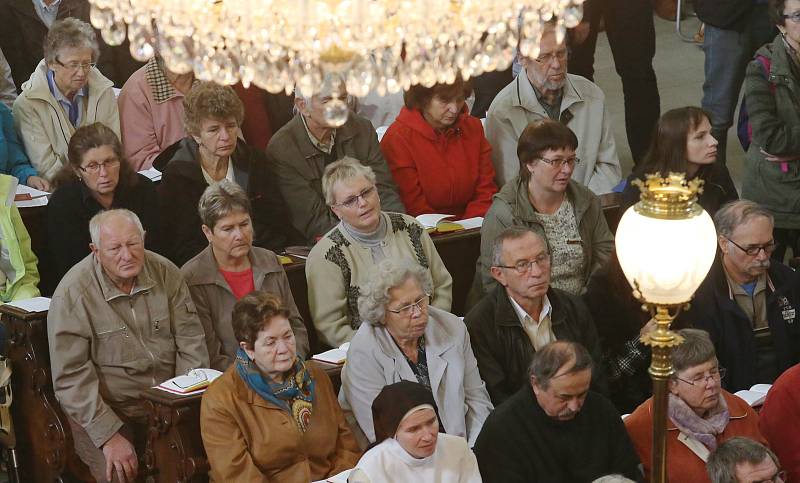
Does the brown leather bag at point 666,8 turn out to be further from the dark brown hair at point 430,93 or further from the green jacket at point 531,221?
the green jacket at point 531,221

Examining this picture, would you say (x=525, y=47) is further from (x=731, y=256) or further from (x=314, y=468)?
(x=731, y=256)

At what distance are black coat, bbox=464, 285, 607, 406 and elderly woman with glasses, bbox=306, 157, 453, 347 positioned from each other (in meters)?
0.46

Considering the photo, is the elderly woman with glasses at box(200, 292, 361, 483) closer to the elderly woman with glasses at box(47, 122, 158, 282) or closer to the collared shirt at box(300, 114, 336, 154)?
the elderly woman with glasses at box(47, 122, 158, 282)

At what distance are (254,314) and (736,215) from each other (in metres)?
2.07

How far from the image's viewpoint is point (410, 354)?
16.4ft

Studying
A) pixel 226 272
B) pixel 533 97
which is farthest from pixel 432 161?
pixel 226 272

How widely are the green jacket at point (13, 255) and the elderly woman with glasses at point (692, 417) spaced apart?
2660 mm

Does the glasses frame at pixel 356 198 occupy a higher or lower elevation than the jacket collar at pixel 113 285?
higher

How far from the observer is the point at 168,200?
6.00 m

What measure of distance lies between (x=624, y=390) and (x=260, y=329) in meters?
1.71

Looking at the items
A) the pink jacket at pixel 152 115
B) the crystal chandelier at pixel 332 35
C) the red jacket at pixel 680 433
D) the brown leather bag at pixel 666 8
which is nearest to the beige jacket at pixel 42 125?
the pink jacket at pixel 152 115

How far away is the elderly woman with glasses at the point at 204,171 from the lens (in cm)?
600

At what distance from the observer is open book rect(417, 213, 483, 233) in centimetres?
624

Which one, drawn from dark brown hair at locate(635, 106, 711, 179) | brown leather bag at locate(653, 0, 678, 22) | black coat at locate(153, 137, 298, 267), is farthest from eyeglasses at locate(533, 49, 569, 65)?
brown leather bag at locate(653, 0, 678, 22)
